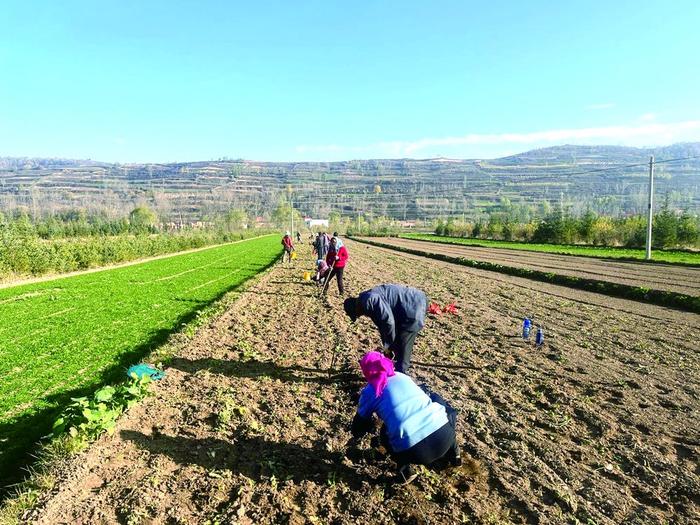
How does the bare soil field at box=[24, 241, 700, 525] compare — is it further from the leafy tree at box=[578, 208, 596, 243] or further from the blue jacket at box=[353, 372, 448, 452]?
the leafy tree at box=[578, 208, 596, 243]

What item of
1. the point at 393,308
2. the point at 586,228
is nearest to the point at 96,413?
the point at 393,308

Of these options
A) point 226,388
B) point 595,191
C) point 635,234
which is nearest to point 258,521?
point 226,388

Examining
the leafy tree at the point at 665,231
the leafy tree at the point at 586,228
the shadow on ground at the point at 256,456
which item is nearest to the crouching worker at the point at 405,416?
the shadow on ground at the point at 256,456

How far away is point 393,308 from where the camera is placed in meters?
5.82

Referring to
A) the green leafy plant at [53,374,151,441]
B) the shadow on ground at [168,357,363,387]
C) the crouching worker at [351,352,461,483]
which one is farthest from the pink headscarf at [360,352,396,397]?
the green leafy plant at [53,374,151,441]

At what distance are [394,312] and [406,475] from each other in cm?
210

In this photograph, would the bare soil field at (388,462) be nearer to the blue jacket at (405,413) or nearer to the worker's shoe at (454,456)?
the worker's shoe at (454,456)

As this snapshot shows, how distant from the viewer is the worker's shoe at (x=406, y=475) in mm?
4203

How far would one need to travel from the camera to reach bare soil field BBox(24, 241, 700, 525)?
3.94 m

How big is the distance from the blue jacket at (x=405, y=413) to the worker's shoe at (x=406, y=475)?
1.18 feet

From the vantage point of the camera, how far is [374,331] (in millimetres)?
10328

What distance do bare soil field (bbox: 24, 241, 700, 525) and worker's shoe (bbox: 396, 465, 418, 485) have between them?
0.39ft

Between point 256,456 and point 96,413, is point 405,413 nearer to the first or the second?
point 256,456

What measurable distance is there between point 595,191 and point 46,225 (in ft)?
543
